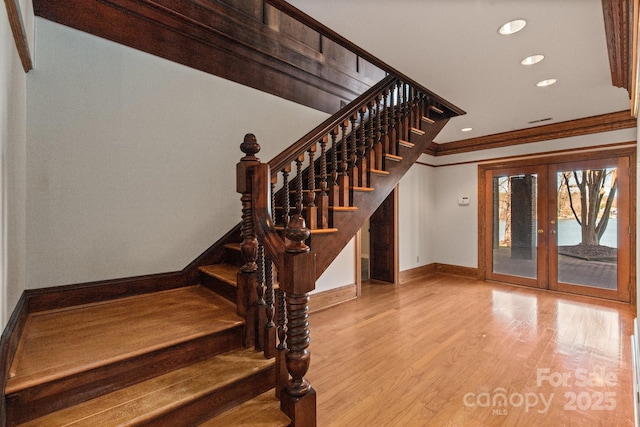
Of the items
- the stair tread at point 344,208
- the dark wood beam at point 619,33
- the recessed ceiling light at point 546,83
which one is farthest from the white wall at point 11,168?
the recessed ceiling light at point 546,83

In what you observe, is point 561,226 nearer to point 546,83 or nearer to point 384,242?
point 546,83

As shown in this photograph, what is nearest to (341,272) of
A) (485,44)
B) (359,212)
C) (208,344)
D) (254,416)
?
(359,212)

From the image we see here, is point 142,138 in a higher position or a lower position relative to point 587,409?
higher

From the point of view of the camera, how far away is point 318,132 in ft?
7.12

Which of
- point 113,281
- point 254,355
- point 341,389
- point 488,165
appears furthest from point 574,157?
point 113,281

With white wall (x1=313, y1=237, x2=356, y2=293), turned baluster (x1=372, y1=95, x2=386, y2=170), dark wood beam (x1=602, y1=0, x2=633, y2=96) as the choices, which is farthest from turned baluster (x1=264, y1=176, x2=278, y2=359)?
dark wood beam (x1=602, y1=0, x2=633, y2=96)

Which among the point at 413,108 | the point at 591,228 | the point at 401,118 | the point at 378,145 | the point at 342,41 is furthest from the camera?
the point at 591,228

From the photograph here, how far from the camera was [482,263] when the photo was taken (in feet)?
17.6

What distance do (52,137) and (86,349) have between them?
149 cm

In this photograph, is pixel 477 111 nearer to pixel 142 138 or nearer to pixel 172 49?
pixel 172 49

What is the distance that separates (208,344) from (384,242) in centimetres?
A: 406

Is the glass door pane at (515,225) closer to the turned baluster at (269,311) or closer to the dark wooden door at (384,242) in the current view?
the dark wooden door at (384,242)

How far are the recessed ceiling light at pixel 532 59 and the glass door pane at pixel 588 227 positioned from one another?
111 inches

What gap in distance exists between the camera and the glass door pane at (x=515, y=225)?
4.85 m
